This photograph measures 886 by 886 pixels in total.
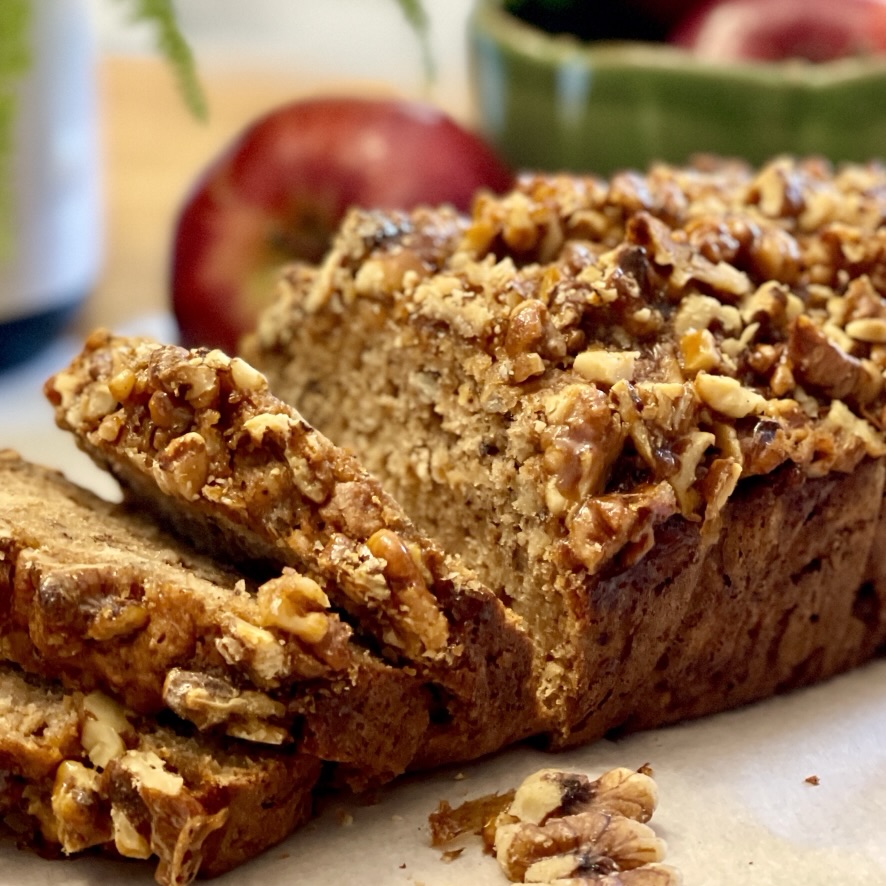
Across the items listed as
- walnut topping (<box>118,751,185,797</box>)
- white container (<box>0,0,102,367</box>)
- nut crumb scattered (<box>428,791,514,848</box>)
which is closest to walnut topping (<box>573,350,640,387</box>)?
nut crumb scattered (<box>428,791,514,848</box>)

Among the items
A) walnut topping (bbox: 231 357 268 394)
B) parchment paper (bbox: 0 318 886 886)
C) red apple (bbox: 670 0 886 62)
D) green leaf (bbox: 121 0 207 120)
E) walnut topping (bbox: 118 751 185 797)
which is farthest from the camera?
red apple (bbox: 670 0 886 62)

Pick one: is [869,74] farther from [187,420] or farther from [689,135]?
[187,420]

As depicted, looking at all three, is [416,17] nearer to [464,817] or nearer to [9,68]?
[9,68]

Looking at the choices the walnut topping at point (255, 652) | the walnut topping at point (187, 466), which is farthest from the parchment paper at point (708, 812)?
the walnut topping at point (187, 466)

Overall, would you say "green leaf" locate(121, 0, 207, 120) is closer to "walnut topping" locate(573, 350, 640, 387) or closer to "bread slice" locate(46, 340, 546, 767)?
"bread slice" locate(46, 340, 546, 767)

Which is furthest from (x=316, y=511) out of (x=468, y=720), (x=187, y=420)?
(x=468, y=720)
